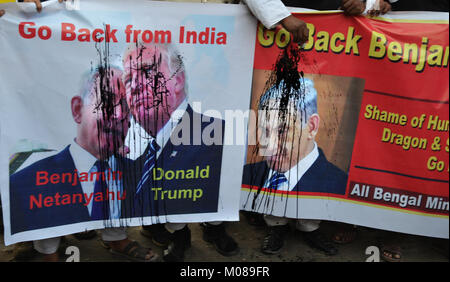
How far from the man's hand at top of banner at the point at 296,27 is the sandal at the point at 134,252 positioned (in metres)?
1.75

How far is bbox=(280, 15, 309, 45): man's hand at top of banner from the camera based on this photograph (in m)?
2.65

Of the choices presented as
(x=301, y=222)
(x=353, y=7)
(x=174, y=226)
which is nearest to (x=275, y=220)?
(x=301, y=222)

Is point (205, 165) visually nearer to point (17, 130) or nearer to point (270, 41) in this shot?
point (270, 41)

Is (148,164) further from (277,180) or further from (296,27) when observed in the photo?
(296,27)

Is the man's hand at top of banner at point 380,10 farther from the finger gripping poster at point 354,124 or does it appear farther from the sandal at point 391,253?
the sandal at point 391,253

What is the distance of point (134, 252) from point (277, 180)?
1.11 metres

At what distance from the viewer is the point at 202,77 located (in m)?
2.76

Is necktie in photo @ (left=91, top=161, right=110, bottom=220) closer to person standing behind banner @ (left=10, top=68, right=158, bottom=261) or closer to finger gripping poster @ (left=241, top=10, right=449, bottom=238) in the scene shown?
person standing behind banner @ (left=10, top=68, right=158, bottom=261)

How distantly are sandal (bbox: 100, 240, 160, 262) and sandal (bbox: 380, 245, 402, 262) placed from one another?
5.41ft

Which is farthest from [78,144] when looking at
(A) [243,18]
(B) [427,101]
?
(B) [427,101]

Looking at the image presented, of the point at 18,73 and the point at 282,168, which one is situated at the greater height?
the point at 18,73

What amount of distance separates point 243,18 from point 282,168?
1.03m

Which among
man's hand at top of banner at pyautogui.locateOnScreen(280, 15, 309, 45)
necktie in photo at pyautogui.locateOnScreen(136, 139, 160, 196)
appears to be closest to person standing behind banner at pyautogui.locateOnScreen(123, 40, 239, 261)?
necktie in photo at pyautogui.locateOnScreen(136, 139, 160, 196)

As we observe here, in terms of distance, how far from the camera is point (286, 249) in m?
3.21
